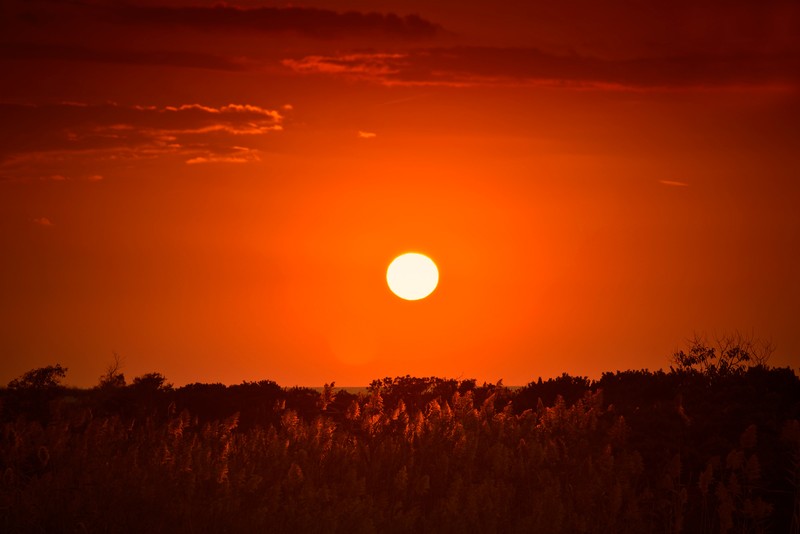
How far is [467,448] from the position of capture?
54.9ft

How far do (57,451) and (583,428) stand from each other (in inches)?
341

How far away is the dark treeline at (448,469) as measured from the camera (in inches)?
554

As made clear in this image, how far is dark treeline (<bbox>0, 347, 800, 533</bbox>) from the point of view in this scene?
1407 cm

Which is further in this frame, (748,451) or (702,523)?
(748,451)

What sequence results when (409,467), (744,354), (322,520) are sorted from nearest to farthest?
(322,520) < (409,467) < (744,354)

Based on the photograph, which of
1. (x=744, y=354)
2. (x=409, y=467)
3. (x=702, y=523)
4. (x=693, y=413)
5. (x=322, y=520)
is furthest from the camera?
(x=744, y=354)

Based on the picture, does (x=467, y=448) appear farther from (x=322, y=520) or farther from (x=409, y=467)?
(x=322, y=520)

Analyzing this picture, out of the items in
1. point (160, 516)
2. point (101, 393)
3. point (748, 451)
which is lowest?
point (160, 516)

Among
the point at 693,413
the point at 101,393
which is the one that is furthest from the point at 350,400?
the point at 693,413

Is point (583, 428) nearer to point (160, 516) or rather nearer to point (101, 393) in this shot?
point (160, 516)

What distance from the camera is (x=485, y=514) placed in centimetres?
1426

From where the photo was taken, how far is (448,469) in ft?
53.9

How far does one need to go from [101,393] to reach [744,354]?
14037 mm

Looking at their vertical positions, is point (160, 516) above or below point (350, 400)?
below
